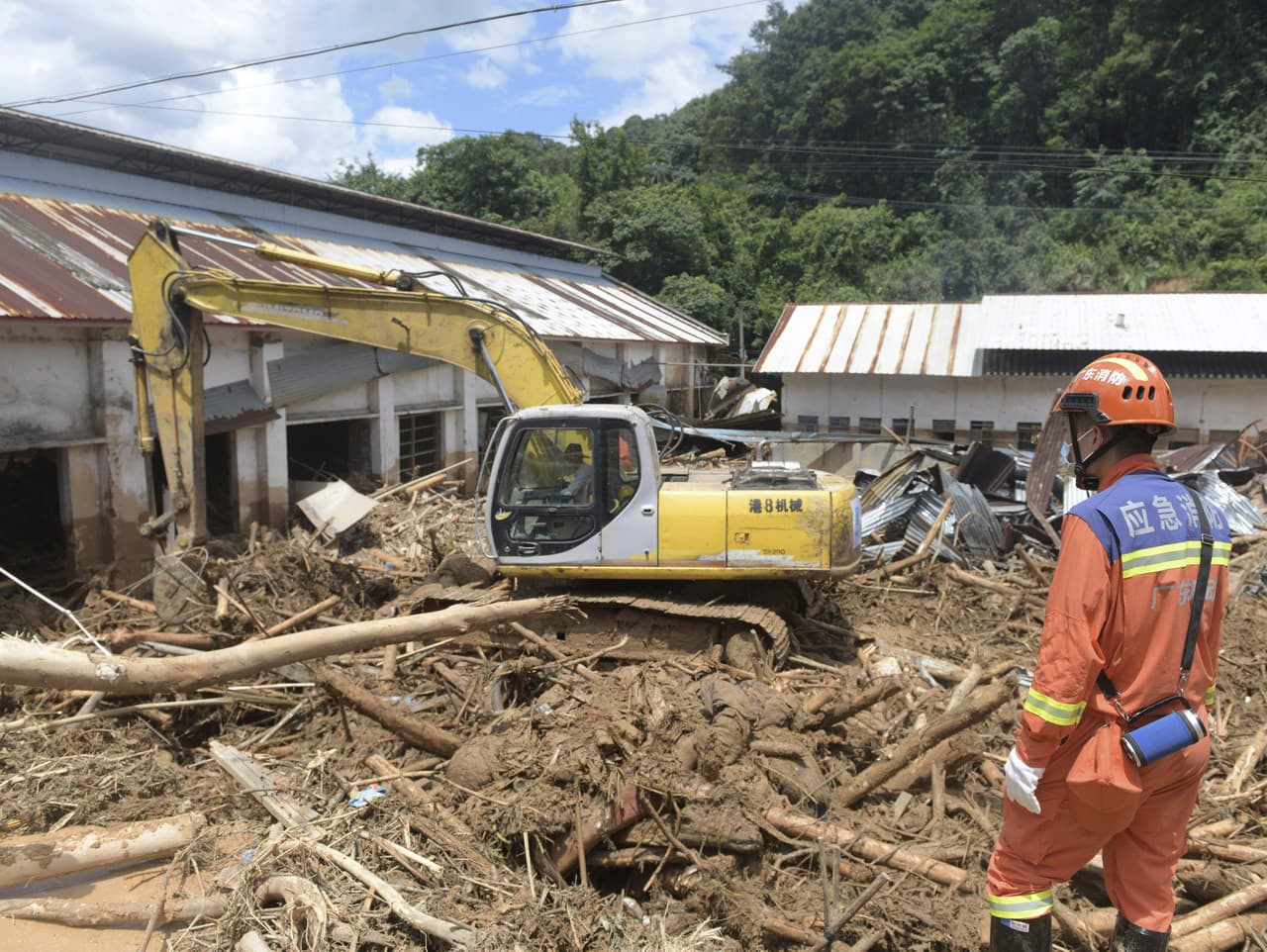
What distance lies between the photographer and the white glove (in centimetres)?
301

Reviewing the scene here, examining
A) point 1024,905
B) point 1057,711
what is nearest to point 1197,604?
point 1057,711

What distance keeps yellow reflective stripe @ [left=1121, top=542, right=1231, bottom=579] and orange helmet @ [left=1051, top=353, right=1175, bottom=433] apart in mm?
449

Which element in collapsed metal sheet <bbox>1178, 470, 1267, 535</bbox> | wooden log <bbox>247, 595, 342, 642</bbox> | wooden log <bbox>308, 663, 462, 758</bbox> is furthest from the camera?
collapsed metal sheet <bbox>1178, 470, 1267, 535</bbox>

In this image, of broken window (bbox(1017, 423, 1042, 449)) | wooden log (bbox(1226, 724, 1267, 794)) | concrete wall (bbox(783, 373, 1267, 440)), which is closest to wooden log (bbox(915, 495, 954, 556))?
wooden log (bbox(1226, 724, 1267, 794))

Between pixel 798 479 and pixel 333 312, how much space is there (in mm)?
4426

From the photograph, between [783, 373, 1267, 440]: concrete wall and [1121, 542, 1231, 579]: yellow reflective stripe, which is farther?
[783, 373, 1267, 440]: concrete wall

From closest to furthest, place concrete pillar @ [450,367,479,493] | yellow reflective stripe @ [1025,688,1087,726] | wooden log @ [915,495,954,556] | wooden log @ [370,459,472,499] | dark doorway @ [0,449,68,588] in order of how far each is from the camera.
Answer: yellow reflective stripe @ [1025,688,1087,726] → dark doorway @ [0,449,68,588] → wooden log @ [915,495,954,556] → wooden log @ [370,459,472,499] → concrete pillar @ [450,367,479,493]

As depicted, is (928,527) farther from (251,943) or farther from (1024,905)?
(251,943)

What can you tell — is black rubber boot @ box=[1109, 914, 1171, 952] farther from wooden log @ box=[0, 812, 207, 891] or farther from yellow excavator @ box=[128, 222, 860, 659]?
wooden log @ box=[0, 812, 207, 891]

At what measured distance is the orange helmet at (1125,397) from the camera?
3088 mm

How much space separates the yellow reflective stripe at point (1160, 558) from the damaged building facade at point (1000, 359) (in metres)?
16.1

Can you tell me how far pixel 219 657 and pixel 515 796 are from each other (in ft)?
6.44

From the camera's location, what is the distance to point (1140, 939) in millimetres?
3162

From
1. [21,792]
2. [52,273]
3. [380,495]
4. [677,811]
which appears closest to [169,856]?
[21,792]
